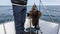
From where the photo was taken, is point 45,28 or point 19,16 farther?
point 45,28

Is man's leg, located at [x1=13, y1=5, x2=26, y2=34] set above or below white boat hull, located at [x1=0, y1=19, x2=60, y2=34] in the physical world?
above

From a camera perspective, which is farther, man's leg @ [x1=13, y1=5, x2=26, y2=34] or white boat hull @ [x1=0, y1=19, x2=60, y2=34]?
white boat hull @ [x1=0, y1=19, x2=60, y2=34]

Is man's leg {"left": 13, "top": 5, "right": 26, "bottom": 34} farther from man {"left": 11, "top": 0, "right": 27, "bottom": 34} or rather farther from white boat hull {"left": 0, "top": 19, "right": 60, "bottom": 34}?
white boat hull {"left": 0, "top": 19, "right": 60, "bottom": 34}

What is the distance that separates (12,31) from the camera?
1409mm

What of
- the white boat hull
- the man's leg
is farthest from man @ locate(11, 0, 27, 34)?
the white boat hull

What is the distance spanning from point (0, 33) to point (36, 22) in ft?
1.59

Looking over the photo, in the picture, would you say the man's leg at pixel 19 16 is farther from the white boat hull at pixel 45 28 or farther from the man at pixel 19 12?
the white boat hull at pixel 45 28

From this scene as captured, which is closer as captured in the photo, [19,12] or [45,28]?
[19,12]

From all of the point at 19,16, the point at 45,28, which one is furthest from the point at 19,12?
the point at 45,28

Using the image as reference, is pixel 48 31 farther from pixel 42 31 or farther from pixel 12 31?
pixel 12 31

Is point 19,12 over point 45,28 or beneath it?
over

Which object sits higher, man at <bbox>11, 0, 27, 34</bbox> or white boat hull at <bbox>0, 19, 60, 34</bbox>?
man at <bbox>11, 0, 27, 34</bbox>

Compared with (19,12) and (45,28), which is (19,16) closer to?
(19,12)

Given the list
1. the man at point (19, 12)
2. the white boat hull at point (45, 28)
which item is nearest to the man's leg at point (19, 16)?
the man at point (19, 12)
